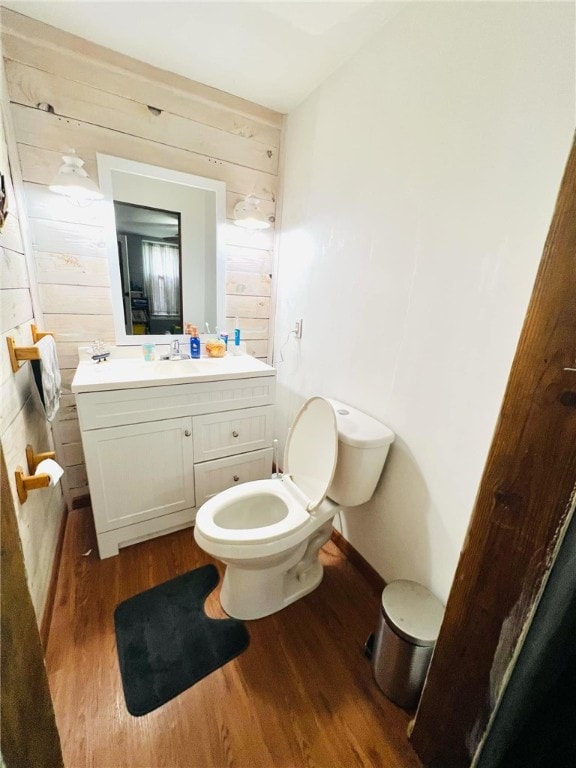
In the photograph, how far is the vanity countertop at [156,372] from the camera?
4.42ft

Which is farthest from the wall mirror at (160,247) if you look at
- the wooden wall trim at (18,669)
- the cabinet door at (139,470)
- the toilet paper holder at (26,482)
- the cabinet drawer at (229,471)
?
the wooden wall trim at (18,669)

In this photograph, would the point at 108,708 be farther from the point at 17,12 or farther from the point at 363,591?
the point at 17,12

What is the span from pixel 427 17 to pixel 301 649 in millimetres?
2274

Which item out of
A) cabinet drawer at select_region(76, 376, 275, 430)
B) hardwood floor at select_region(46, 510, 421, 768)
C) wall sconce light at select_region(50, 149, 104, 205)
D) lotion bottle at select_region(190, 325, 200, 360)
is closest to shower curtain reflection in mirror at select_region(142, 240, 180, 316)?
lotion bottle at select_region(190, 325, 200, 360)

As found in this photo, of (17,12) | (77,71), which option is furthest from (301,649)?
(17,12)

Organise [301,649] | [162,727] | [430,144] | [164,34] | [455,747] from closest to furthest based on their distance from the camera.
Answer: [455,747] < [162,727] < [430,144] < [301,649] < [164,34]

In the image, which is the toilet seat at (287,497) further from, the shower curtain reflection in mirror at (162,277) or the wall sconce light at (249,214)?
the wall sconce light at (249,214)

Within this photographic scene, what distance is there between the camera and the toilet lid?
1.24 metres

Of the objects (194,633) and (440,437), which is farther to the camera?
(194,633)

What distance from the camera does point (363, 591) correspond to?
1426 mm

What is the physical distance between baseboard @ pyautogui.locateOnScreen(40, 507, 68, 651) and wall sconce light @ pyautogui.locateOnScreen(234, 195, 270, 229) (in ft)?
6.43

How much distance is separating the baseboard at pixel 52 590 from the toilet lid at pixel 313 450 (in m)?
1.02

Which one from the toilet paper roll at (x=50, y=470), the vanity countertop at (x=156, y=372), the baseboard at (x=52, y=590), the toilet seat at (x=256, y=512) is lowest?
the baseboard at (x=52, y=590)

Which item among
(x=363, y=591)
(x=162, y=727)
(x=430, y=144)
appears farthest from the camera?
(x=363, y=591)
